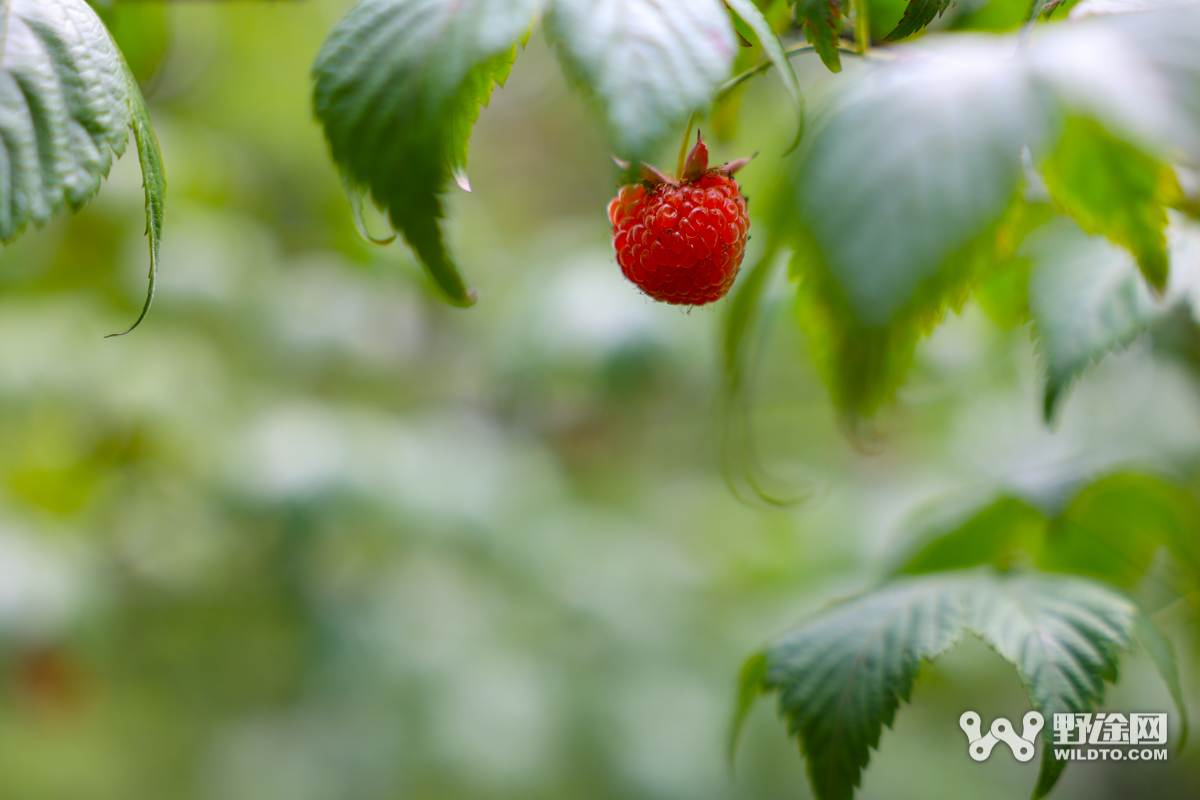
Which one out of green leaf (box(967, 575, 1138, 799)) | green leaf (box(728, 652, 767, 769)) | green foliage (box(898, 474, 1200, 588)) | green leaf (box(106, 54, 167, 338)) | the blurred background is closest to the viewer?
green leaf (box(106, 54, 167, 338))

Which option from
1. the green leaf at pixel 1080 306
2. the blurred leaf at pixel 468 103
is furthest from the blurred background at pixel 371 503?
the blurred leaf at pixel 468 103

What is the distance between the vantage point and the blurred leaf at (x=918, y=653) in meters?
0.49

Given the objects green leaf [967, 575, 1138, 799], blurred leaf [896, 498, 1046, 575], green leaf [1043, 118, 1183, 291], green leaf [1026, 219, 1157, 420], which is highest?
green leaf [1043, 118, 1183, 291]

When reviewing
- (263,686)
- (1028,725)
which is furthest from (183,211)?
(1028,725)

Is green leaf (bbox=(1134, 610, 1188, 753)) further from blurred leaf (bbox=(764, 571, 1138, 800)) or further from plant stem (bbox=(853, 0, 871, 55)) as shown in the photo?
plant stem (bbox=(853, 0, 871, 55))

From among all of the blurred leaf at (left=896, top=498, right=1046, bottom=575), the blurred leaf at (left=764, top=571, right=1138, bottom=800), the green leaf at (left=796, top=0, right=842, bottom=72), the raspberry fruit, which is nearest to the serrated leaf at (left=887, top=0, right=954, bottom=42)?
the green leaf at (left=796, top=0, right=842, bottom=72)

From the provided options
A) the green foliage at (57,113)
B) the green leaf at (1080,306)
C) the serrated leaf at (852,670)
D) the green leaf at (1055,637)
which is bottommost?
the serrated leaf at (852,670)

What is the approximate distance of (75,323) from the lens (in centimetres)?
140

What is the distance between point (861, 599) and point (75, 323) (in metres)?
1.42

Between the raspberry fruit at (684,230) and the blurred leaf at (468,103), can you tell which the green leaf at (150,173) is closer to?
the blurred leaf at (468,103)

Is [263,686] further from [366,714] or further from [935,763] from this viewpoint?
[935,763]

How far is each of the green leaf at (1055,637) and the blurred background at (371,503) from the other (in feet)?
1.11

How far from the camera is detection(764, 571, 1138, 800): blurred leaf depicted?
0.49m

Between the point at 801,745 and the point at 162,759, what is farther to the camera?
the point at 162,759
